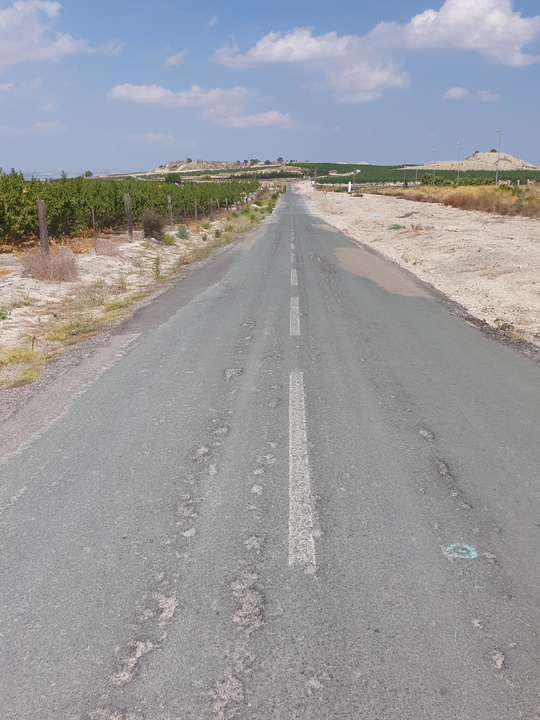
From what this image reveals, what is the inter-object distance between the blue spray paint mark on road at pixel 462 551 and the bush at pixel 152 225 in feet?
67.3

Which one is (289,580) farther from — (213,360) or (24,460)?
(213,360)

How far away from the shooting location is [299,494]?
12.0 ft

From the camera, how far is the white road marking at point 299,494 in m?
3.07

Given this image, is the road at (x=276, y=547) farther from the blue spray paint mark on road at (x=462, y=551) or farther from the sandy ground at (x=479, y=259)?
the sandy ground at (x=479, y=259)

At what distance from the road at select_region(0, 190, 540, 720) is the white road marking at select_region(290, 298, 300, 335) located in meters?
1.70

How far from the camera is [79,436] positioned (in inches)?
180

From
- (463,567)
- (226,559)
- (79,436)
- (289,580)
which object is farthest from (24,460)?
(463,567)

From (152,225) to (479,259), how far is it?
13399 mm

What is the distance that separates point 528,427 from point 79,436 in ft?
14.1

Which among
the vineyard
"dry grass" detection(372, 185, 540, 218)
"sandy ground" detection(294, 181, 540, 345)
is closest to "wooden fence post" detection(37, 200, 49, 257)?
the vineyard

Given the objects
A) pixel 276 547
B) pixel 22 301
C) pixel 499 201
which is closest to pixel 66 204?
pixel 22 301

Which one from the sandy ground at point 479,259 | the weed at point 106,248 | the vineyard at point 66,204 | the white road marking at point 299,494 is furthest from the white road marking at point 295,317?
the vineyard at point 66,204

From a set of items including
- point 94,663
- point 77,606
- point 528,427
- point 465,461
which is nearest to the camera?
point 94,663

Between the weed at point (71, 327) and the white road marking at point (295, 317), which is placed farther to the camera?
the weed at point (71, 327)
